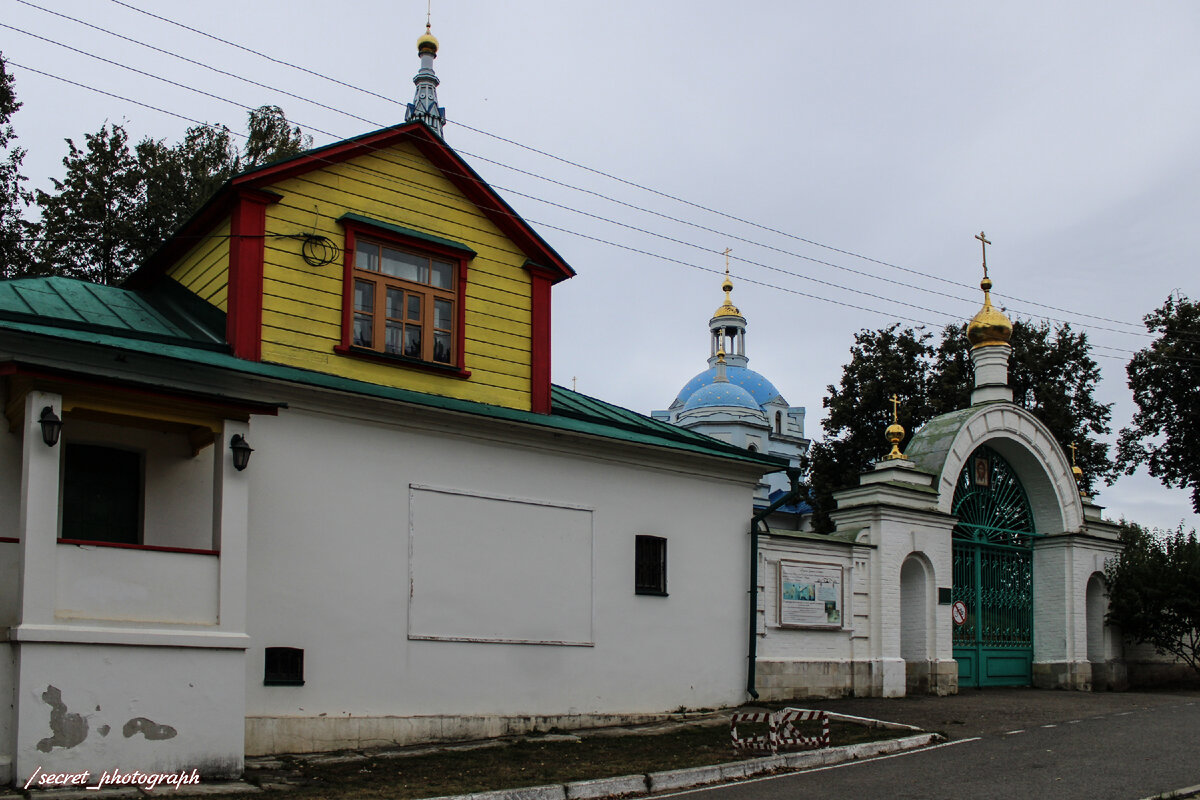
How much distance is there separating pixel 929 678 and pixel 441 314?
10445mm

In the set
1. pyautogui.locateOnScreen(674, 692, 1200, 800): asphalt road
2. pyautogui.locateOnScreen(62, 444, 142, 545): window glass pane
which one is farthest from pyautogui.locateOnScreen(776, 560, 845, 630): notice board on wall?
pyautogui.locateOnScreen(62, 444, 142, 545): window glass pane

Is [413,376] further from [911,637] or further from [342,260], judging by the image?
[911,637]

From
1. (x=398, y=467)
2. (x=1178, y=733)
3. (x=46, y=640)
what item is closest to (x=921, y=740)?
(x=1178, y=733)

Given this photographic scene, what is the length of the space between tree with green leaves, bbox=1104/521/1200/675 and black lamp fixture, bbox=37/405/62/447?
19675mm

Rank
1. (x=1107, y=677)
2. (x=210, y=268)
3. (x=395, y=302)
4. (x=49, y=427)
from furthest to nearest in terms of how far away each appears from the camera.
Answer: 1. (x=1107, y=677)
2. (x=395, y=302)
3. (x=210, y=268)
4. (x=49, y=427)

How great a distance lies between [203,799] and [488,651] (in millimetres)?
4612

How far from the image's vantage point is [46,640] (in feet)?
29.7

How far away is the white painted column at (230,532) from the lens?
1021 centimetres

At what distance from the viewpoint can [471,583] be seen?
13039mm

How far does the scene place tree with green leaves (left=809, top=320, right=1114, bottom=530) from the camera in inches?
1412

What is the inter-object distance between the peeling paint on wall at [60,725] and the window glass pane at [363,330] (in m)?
5.15

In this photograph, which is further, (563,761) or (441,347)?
(441,347)

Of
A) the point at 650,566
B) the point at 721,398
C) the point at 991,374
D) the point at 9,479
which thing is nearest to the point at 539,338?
the point at 650,566

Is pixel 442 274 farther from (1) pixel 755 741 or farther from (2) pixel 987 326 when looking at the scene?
(2) pixel 987 326
